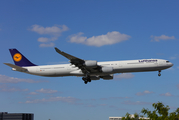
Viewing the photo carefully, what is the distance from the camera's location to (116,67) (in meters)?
48.4

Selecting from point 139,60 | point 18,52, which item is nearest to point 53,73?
point 18,52

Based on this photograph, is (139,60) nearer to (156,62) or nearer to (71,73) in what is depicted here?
(156,62)

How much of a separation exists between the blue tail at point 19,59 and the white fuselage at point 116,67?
3.90 meters

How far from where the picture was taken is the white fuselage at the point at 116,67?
48188 millimetres

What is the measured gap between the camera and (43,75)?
53.1 meters

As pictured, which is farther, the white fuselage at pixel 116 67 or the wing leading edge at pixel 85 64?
the white fuselage at pixel 116 67

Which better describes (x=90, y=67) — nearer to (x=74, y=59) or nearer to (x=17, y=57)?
(x=74, y=59)

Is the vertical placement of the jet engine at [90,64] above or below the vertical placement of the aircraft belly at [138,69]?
above

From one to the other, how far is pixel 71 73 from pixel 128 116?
1103 inches

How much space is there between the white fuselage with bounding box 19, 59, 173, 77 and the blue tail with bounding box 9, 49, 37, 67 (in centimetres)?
390

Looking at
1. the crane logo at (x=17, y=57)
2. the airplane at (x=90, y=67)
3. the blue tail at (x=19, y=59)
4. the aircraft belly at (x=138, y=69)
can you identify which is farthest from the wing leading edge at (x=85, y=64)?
the crane logo at (x=17, y=57)

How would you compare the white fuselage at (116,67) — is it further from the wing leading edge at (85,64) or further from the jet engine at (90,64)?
the jet engine at (90,64)

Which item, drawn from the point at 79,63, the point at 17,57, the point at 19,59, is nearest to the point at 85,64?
the point at 79,63

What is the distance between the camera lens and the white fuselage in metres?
48.2
